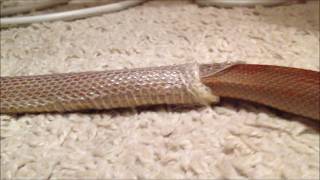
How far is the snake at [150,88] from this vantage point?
2.43 feet

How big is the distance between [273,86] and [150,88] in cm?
24

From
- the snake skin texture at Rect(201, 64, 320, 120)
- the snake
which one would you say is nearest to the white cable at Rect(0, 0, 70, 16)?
the snake

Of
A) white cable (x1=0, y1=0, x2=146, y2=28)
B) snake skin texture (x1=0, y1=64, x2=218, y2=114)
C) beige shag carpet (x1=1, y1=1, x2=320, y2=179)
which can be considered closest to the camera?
beige shag carpet (x1=1, y1=1, x2=320, y2=179)

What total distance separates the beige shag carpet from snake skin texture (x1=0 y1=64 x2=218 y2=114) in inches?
0.9

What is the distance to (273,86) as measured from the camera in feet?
2.37

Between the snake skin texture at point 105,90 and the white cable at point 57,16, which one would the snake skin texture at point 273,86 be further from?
the white cable at point 57,16

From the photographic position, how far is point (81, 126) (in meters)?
0.81

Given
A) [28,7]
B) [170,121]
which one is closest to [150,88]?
[170,121]

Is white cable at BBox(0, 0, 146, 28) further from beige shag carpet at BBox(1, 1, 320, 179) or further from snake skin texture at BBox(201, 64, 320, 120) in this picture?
snake skin texture at BBox(201, 64, 320, 120)

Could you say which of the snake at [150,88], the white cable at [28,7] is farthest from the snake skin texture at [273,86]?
the white cable at [28,7]

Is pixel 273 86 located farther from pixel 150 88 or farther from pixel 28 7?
pixel 28 7

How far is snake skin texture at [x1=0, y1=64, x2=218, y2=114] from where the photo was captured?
795 mm

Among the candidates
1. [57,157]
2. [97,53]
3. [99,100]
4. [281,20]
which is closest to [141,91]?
[99,100]

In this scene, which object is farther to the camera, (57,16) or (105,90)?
(57,16)
